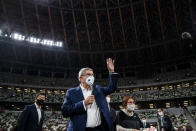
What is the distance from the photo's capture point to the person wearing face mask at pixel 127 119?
202 inches

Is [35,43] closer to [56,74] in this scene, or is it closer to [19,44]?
[19,44]

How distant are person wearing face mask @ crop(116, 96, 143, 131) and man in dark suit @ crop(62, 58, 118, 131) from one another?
158cm

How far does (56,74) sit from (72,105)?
150ft

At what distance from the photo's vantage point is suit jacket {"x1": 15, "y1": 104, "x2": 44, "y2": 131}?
19.6ft

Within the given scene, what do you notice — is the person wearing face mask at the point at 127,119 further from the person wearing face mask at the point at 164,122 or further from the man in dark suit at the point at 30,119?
the person wearing face mask at the point at 164,122

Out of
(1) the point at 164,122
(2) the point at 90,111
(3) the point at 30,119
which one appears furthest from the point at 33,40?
(2) the point at 90,111

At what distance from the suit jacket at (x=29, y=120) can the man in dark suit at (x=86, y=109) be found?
2923 mm

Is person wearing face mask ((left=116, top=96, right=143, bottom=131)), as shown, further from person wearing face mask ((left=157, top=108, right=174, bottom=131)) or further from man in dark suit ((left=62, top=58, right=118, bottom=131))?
person wearing face mask ((left=157, top=108, right=174, bottom=131))

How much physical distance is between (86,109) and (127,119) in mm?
2065

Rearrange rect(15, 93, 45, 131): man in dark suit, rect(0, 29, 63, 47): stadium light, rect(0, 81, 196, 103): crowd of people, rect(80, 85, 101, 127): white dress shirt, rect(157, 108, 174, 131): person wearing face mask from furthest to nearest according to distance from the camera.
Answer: rect(0, 29, 63, 47): stadium light
rect(0, 81, 196, 103): crowd of people
rect(157, 108, 174, 131): person wearing face mask
rect(15, 93, 45, 131): man in dark suit
rect(80, 85, 101, 127): white dress shirt

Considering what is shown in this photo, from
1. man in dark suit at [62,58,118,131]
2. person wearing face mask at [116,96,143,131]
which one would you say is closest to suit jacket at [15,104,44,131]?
person wearing face mask at [116,96,143,131]

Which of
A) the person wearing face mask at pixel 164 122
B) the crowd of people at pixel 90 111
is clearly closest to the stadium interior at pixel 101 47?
the person wearing face mask at pixel 164 122

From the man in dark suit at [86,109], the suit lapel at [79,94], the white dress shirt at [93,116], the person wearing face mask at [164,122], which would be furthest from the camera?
the person wearing face mask at [164,122]

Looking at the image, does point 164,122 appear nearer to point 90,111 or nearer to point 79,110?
point 90,111
